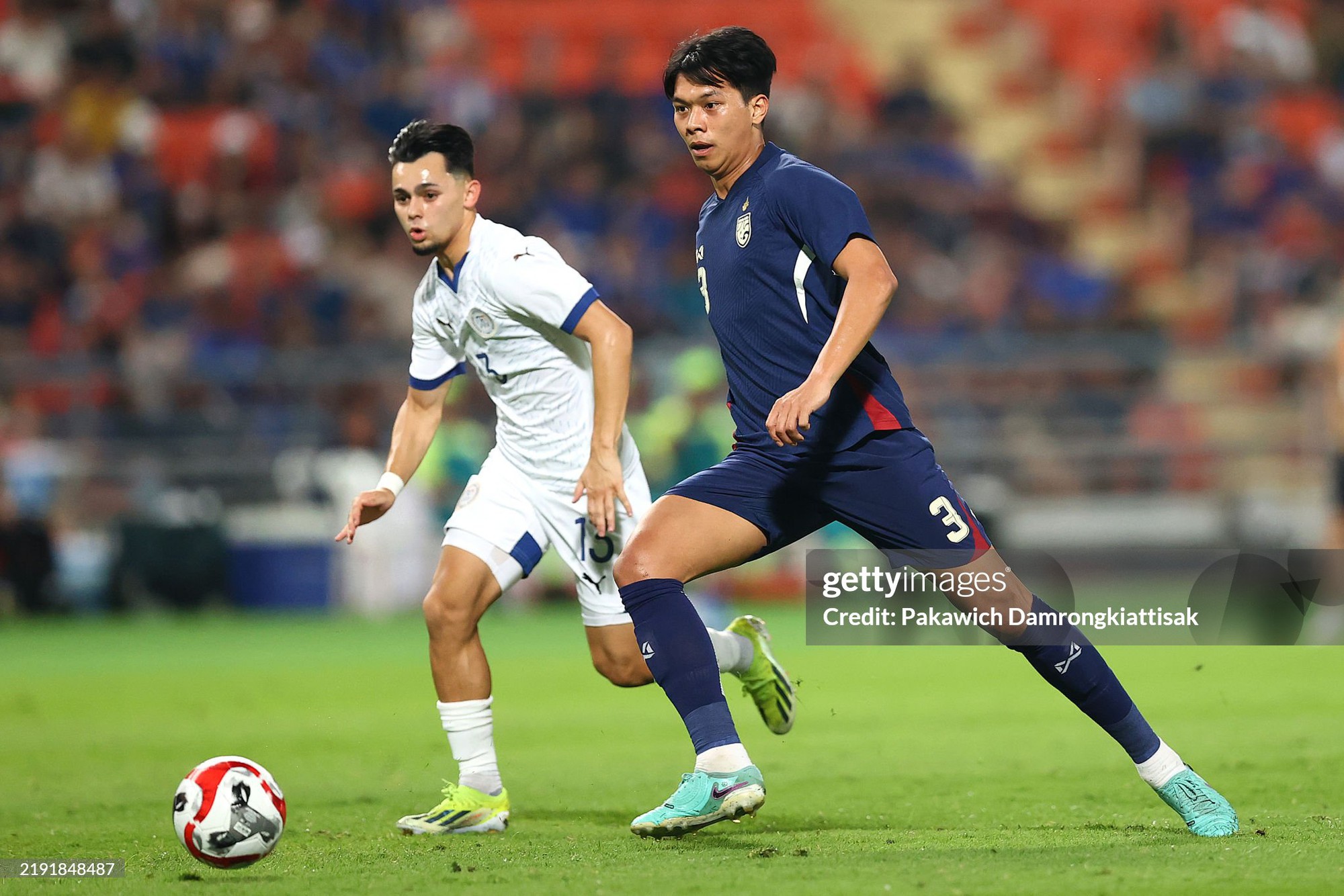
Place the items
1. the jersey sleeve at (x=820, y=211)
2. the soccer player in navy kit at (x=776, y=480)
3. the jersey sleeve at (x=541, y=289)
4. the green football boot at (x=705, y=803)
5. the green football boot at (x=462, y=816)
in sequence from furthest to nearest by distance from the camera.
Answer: the jersey sleeve at (x=541, y=289) < the green football boot at (x=462, y=816) < the soccer player in navy kit at (x=776, y=480) < the jersey sleeve at (x=820, y=211) < the green football boot at (x=705, y=803)

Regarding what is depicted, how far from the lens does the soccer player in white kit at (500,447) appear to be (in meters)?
5.92

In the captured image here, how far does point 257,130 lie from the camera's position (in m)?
19.5

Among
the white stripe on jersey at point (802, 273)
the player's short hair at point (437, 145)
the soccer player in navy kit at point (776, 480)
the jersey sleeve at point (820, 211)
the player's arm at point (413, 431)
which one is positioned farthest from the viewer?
the player's arm at point (413, 431)

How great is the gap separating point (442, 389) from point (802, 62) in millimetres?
16369

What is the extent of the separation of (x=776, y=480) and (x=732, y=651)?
1.11 metres

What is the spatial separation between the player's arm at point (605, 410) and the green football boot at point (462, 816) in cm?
Result: 109

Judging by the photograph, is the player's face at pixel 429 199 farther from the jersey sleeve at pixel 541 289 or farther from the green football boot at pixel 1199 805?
the green football boot at pixel 1199 805

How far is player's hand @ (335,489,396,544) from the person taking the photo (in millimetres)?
5934

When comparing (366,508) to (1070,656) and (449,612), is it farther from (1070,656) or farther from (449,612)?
(1070,656)

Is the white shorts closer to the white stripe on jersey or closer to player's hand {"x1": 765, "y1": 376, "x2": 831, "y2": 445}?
the white stripe on jersey

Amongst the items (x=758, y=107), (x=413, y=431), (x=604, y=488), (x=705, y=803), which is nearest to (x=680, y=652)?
(x=705, y=803)

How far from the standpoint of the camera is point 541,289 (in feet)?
19.4

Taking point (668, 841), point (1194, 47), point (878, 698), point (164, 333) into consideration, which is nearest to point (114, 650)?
point (164, 333)

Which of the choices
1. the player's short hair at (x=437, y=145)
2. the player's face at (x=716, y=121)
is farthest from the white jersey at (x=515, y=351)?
the player's face at (x=716, y=121)
